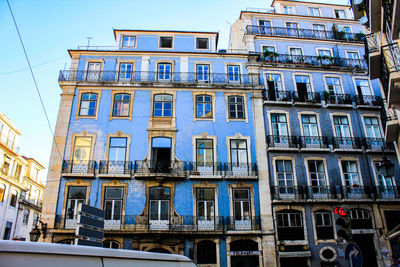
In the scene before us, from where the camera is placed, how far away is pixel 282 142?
21.8 metres

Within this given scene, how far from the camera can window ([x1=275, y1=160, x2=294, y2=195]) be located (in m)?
20.4

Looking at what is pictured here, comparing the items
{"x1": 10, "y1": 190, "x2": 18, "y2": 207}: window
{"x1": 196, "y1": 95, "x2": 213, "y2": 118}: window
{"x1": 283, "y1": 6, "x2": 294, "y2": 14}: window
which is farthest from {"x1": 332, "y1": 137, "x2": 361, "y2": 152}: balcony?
{"x1": 10, "y1": 190, "x2": 18, "y2": 207}: window

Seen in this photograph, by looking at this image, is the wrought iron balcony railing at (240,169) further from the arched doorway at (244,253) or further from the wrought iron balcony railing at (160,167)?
the arched doorway at (244,253)

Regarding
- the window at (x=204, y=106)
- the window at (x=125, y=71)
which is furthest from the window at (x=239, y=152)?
the window at (x=125, y=71)

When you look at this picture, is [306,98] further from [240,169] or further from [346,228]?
[346,228]

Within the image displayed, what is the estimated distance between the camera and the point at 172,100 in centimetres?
2241

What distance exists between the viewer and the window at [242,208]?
1922 cm

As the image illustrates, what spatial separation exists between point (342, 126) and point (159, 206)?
14507 mm

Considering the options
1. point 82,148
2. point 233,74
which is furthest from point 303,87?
point 82,148

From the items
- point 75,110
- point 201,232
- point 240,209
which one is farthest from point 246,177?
point 75,110

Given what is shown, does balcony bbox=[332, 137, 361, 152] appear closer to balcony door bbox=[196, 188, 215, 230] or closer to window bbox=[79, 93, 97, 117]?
balcony door bbox=[196, 188, 215, 230]

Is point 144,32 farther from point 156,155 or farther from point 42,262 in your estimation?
point 42,262

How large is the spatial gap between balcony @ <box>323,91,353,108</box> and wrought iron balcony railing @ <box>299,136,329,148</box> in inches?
119

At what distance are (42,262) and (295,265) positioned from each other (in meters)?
18.8
